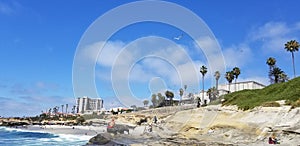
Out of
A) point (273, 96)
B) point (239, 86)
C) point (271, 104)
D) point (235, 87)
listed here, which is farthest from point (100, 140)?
point (239, 86)

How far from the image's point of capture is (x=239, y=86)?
101 meters

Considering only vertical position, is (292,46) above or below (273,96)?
above

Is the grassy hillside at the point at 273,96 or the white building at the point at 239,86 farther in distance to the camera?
the white building at the point at 239,86

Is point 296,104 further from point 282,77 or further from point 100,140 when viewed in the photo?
point 282,77

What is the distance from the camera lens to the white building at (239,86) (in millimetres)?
98125

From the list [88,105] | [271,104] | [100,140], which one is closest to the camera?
[100,140]

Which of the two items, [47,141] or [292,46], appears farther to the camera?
[292,46]

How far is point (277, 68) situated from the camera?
8506 cm

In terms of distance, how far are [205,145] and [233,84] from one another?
85.6 meters

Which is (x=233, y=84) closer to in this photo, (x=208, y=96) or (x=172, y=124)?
(x=208, y=96)

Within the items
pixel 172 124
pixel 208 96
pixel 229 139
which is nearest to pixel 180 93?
pixel 208 96

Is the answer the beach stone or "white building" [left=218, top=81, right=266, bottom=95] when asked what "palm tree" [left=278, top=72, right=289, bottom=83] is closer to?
"white building" [left=218, top=81, right=266, bottom=95]

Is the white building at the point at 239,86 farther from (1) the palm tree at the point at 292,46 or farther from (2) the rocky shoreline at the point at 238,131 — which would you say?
(2) the rocky shoreline at the point at 238,131

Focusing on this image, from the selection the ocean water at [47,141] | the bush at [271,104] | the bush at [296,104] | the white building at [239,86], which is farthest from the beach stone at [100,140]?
the white building at [239,86]
